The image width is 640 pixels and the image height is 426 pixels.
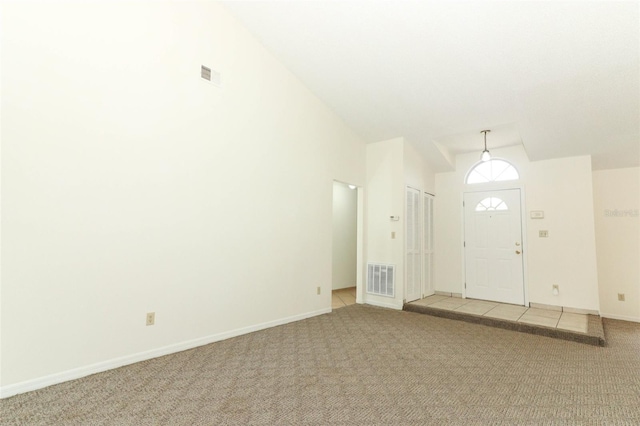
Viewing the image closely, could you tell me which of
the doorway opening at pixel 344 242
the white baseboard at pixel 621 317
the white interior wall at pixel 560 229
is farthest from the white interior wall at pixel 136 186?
the white baseboard at pixel 621 317

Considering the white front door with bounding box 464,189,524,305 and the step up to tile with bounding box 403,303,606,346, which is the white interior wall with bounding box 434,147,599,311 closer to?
the white front door with bounding box 464,189,524,305

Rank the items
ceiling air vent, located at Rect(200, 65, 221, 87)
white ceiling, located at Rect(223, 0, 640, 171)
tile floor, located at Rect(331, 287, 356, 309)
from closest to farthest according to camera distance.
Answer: white ceiling, located at Rect(223, 0, 640, 171) → ceiling air vent, located at Rect(200, 65, 221, 87) → tile floor, located at Rect(331, 287, 356, 309)

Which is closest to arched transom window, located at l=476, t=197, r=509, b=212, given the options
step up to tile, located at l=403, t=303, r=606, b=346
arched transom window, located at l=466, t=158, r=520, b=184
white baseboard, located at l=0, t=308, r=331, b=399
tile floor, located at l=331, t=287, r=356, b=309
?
arched transom window, located at l=466, t=158, r=520, b=184

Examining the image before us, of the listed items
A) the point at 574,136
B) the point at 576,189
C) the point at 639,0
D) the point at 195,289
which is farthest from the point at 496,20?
the point at 195,289

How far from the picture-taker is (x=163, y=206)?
3.02 meters

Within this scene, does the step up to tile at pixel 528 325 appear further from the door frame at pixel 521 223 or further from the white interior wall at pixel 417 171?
the white interior wall at pixel 417 171

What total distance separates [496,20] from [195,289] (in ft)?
12.8

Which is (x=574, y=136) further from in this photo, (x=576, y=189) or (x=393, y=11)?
(x=393, y=11)

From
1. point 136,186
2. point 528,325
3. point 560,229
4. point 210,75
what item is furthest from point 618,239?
point 136,186

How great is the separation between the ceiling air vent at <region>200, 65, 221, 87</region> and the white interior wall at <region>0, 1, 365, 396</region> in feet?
0.22

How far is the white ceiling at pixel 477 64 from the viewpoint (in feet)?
9.34

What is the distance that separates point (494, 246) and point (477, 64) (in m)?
3.39

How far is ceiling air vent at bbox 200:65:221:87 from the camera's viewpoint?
338 cm

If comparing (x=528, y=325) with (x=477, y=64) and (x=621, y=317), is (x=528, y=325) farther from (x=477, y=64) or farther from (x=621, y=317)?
(x=477, y=64)
